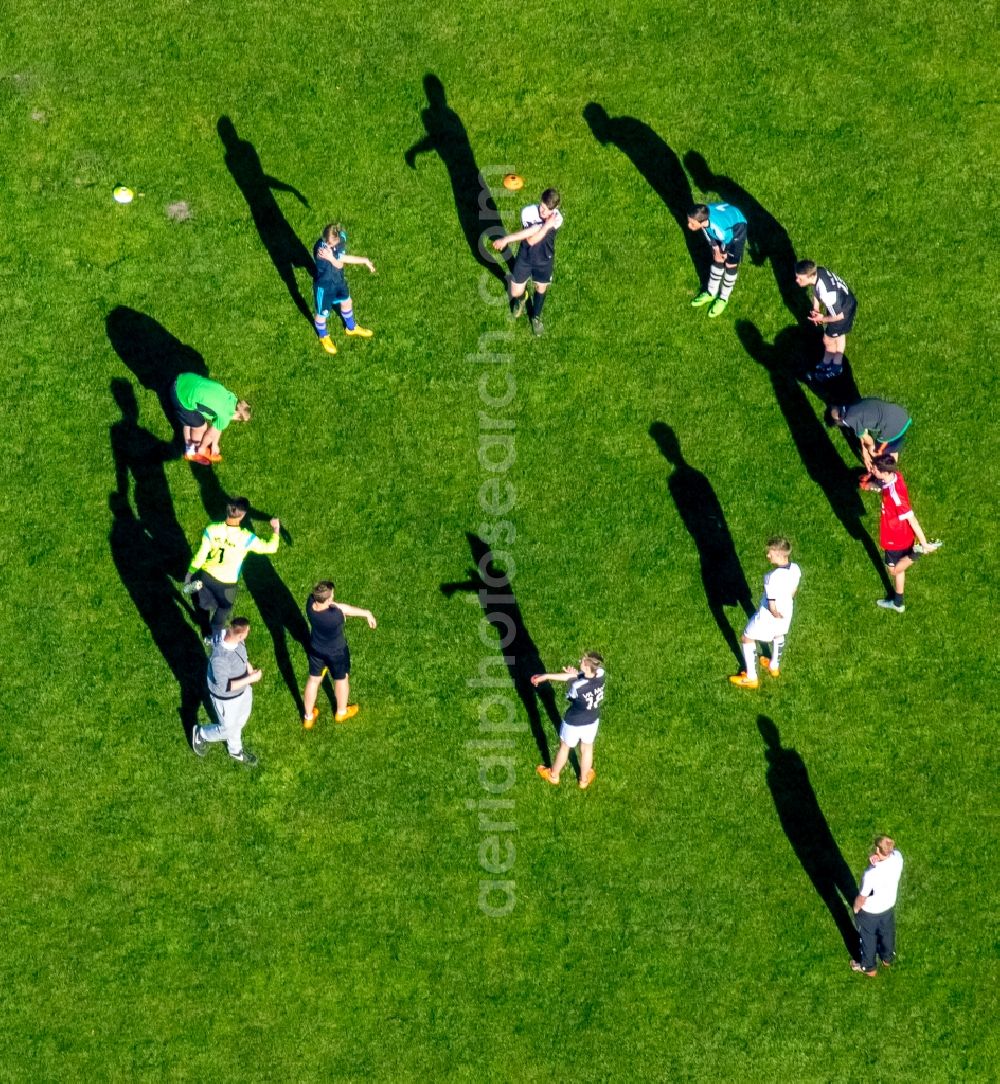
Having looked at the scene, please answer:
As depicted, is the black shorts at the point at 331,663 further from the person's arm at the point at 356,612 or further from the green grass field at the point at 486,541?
the green grass field at the point at 486,541

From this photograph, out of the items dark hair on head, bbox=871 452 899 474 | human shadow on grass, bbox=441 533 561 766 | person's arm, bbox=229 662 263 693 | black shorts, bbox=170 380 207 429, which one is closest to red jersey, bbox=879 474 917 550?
dark hair on head, bbox=871 452 899 474

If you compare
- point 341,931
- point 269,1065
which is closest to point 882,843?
point 341,931

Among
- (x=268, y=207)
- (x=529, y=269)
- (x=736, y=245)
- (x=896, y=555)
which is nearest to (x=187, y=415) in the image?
(x=268, y=207)

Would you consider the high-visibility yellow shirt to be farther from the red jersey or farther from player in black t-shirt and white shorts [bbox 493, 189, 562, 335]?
the red jersey

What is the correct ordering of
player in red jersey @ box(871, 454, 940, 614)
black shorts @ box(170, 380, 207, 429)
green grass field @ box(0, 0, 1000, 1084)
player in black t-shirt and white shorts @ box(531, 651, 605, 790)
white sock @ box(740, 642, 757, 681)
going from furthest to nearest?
black shorts @ box(170, 380, 207, 429) < white sock @ box(740, 642, 757, 681) < player in red jersey @ box(871, 454, 940, 614) < green grass field @ box(0, 0, 1000, 1084) < player in black t-shirt and white shorts @ box(531, 651, 605, 790)

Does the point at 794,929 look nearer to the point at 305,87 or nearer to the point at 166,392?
the point at 166,392

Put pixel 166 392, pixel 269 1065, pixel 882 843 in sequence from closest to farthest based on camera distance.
Result: 1. pixel 882 843
2. pixel 269 1065
3. pixel 166 392
